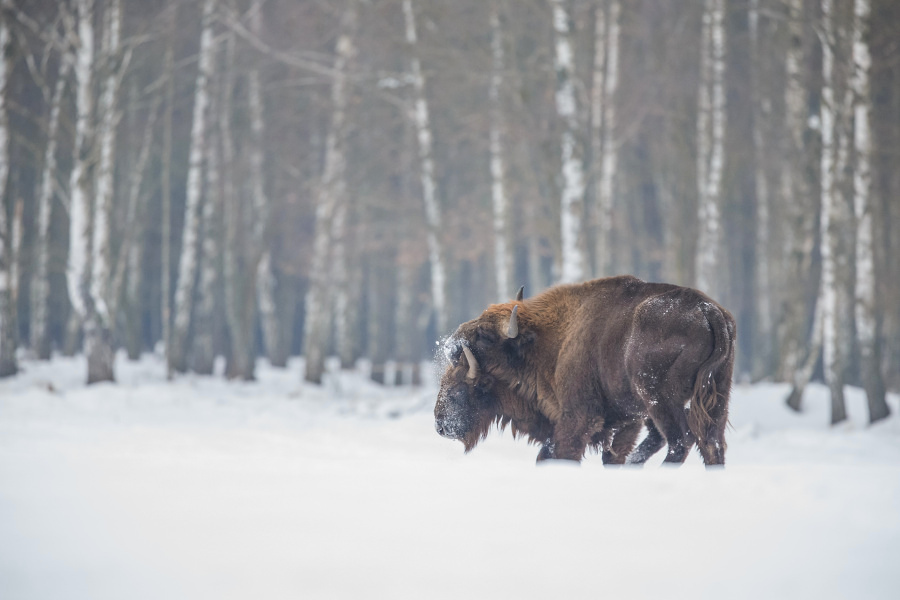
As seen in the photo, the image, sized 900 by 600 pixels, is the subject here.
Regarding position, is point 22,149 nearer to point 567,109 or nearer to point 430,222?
point 430,222

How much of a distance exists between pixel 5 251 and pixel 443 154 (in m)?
13.8

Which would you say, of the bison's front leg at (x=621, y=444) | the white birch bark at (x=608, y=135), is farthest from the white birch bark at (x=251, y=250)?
the bison's front leg at (x=621, y=444)

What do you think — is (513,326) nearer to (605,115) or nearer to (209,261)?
(605,115)

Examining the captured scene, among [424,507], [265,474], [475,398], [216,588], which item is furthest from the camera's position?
[475,398]

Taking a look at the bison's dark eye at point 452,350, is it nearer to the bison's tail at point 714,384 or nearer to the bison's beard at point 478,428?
the bison's beard at point 478,428

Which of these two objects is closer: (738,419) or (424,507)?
(424,507)

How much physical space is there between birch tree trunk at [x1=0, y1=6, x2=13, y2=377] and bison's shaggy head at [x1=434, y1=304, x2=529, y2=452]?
10822 mm

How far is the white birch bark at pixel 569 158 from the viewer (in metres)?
12.1

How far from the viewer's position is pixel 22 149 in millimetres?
22172

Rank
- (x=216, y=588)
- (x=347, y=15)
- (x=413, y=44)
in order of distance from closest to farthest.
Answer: (x=216, y=588) → (x=413, y=44) → (x=347, y=15)

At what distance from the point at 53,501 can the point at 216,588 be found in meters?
1.67

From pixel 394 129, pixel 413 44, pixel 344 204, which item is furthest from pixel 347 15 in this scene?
pixel 394 129

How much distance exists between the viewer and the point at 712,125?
17234 millimetres

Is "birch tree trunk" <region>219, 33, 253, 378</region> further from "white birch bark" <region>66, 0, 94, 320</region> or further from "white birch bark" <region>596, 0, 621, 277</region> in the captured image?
"white birch bark" <region>596, 0, 621, 277</region>
